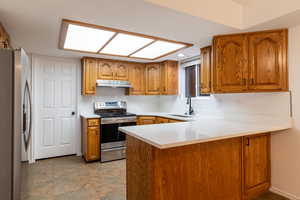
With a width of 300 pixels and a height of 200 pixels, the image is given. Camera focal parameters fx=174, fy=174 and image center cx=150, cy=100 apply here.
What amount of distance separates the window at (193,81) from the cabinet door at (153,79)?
0.69 meters

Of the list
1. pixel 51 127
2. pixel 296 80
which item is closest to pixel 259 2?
pixel 296 80

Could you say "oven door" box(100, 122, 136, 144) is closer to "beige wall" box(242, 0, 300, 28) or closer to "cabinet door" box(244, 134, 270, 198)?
"cabinet door" box(244, 134, 270, 198)

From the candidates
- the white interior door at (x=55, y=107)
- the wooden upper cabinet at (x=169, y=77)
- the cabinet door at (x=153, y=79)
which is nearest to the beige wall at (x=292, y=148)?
the wooden upper cabinet at (x=169, y=77)

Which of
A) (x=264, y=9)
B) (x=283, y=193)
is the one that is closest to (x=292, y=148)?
(x=283, y=193)

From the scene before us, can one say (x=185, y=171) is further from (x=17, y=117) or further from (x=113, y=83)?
(x=113, y=83)

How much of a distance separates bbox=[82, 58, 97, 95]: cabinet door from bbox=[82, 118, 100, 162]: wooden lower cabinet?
2.07 ft

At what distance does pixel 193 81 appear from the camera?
3947 mm

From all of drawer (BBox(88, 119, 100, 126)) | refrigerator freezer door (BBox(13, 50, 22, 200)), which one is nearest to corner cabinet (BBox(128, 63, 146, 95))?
drawer (BBox(88, 119, 100, 126))

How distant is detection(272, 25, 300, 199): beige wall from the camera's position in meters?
2.13

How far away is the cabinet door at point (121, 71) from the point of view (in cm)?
400

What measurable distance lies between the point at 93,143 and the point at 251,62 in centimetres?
305

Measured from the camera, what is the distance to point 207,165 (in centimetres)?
184

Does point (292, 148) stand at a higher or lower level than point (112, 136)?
higher

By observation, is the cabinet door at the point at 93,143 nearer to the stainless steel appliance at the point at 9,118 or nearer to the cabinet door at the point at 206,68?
the stainless steel appliance at the point at 9,118
